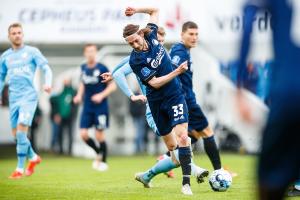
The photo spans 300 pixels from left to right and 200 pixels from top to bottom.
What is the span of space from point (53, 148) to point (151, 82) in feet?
52.5

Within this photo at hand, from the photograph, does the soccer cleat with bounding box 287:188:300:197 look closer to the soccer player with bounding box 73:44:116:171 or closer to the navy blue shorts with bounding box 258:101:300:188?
the navy blue shorts with bounding box 258:101:300:188

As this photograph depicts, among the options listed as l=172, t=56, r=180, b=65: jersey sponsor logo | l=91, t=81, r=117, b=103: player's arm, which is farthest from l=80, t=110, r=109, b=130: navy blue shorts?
l=172, t=56, r=180, b=65: jersey sponsor logo

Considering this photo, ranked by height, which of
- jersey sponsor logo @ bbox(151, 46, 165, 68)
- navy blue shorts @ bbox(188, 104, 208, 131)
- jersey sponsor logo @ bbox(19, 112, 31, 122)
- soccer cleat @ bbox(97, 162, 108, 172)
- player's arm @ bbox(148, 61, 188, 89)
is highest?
jersey sponsor logo @ bbox(151, 46, 165, 68)

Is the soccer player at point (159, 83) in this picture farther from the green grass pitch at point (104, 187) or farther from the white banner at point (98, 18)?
the white banner at point (98, 18)

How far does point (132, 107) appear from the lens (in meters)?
23.2

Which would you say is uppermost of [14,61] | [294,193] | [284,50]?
[284,50]

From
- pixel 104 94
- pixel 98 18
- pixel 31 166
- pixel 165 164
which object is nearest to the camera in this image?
pixel 165 164

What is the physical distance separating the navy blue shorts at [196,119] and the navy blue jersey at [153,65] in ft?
5.34

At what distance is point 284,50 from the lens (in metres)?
4.80

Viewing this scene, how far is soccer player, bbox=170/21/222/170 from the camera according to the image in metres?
11.0

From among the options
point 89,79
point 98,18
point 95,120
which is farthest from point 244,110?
point 98,18

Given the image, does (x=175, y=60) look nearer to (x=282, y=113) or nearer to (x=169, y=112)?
(x=169, y=112)

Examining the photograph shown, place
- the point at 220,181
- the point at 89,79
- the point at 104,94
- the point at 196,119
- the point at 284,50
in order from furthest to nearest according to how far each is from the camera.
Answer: the point at 89,79
the point at 104,94
the point at 196,119
the point at 220,181
the point at 284,50

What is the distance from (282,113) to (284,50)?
40 cm
